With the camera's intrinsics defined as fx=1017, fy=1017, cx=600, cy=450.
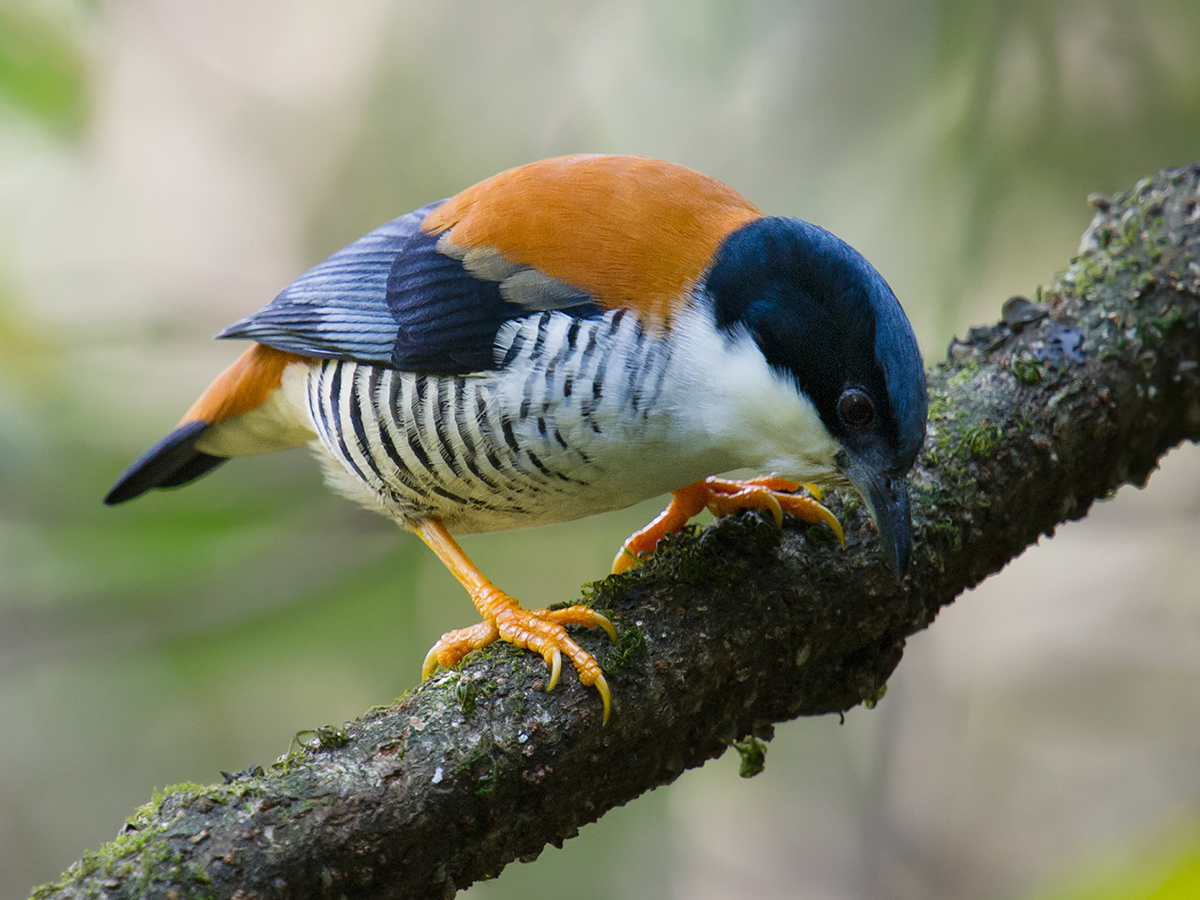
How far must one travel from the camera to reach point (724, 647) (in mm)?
2352

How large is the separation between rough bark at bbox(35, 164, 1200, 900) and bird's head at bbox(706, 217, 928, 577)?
0.31 meters

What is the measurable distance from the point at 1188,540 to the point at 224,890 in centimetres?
444

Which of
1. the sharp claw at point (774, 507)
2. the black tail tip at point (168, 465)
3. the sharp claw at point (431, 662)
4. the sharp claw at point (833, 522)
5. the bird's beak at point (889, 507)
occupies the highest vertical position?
the black tail tip at point (168, 465)

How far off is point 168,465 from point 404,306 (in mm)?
1310

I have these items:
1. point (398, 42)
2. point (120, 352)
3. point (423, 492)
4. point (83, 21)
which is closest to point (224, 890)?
point (423, 492)

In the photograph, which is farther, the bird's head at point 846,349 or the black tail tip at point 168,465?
the black tail tip at point 168,465

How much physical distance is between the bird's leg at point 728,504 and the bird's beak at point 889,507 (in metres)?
0.28

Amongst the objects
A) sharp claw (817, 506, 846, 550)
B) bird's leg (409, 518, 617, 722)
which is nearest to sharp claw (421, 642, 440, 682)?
bird's leg (409, 518, 617, 722)

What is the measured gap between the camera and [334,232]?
17.8ft

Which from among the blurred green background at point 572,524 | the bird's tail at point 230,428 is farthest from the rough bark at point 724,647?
the bird's tail at point 230,428

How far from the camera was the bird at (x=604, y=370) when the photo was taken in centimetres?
233

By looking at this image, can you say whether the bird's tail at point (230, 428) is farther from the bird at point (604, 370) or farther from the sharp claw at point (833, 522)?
the sharp claw at point (833, 522)

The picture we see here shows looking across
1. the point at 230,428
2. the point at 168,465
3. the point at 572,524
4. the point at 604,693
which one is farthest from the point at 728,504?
the point at 572,524

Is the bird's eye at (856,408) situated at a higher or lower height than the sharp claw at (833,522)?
higher
